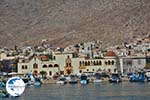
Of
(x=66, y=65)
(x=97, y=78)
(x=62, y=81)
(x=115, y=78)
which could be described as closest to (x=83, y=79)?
(x=62, y=81)

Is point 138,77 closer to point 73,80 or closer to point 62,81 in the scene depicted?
point 73,80

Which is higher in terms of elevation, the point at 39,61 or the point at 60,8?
the point at 60,8

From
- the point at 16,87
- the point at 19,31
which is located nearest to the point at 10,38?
the point at 19,31

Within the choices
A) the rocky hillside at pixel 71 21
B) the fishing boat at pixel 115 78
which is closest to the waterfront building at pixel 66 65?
the fishing boat at pixel 115 78

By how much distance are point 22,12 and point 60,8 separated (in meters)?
7.68

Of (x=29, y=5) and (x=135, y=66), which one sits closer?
(x=135, y=66)

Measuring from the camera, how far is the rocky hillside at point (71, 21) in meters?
162

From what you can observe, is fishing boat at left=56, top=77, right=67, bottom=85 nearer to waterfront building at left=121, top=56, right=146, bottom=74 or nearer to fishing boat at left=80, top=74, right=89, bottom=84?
fishing boat at left=80, top=74, right=89, bottom=84

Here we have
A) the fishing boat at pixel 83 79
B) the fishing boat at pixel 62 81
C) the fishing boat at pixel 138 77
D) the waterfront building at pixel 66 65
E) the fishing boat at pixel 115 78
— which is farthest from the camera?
the waterfront building at pixel 66 65

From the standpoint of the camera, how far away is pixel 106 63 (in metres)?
122

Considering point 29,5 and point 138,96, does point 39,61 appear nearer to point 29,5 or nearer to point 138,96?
point 138,96

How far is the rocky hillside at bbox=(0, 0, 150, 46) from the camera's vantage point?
161750 millimetres

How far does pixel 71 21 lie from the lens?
574 feet

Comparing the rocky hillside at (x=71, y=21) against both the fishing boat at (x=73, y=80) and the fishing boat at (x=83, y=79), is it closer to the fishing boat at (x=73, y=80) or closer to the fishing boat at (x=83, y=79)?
the fishing boat at (x=83, y=79)
